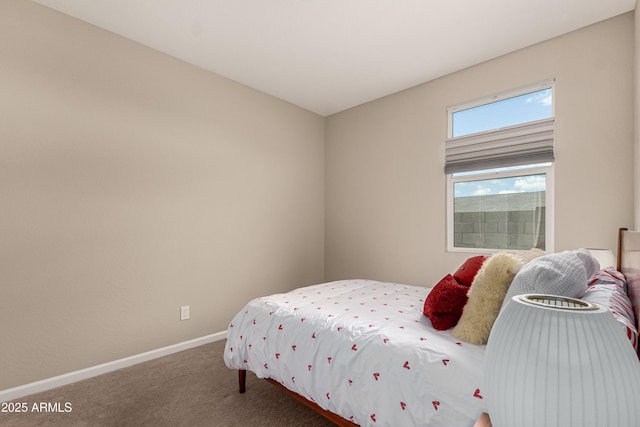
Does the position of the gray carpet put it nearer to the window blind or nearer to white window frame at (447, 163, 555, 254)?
white window frame at (447, 163, 555, 254)

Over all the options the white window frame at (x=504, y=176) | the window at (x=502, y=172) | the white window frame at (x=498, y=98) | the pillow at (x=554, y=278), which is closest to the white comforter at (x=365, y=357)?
the pillow at (x=554, y=278)

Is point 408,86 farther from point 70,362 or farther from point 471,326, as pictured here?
point 70,362

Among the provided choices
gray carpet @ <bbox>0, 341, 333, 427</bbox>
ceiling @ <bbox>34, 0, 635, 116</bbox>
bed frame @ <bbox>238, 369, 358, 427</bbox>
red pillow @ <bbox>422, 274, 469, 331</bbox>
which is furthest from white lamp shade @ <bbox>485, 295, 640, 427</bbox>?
ceiling @ <bbox>34, 0, 635, 116</bbox>

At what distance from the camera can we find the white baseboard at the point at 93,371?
208 cm

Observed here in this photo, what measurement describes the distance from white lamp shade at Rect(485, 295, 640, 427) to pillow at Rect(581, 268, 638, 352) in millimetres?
348

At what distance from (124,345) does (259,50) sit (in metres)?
2.69

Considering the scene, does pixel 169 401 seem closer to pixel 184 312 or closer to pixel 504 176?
pixel 184 312

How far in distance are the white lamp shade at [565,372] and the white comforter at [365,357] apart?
60cm

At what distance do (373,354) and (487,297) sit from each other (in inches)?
21.8

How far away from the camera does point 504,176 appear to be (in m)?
2.87

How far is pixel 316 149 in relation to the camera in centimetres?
423

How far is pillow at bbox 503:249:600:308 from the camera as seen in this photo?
1.06 metres

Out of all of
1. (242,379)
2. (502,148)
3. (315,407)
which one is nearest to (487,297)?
(315,407)

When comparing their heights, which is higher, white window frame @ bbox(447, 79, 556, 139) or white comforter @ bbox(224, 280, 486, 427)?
white window frame @ bbox(447, 79, 556, 139)
